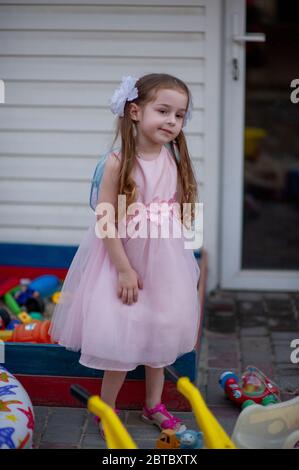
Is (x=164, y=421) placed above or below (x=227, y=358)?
below

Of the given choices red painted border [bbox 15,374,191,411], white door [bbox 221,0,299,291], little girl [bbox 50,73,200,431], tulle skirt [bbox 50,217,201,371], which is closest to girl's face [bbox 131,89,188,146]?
little girl [bbox 50,73,200,431]

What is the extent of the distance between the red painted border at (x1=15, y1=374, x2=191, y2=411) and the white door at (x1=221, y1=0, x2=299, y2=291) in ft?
5.72

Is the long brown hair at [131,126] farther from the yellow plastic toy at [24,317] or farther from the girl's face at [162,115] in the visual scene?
the yellow plastic toy at [24,317]

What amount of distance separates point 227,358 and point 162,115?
5.03ft

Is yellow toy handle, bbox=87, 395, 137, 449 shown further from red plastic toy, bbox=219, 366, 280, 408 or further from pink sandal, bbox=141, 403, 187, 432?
red plastic toy, bbox=219, 366, 280, 408

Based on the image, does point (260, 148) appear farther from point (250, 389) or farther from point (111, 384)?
point (111, 384)

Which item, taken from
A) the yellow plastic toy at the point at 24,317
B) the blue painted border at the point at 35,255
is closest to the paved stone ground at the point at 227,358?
the yellow plastic toy at the point at 24,317

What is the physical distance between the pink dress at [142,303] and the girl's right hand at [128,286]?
32 millimetres

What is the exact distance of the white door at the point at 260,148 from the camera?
507 cm

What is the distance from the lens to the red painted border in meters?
3.65

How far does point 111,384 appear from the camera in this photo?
11.3 feet

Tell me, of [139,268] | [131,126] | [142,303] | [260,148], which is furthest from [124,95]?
[260,148]

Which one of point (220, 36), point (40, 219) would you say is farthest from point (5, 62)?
point (220, 36)

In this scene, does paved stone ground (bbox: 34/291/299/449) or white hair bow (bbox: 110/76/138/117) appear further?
paved stone ground (bbox: 34/291/299/449)
